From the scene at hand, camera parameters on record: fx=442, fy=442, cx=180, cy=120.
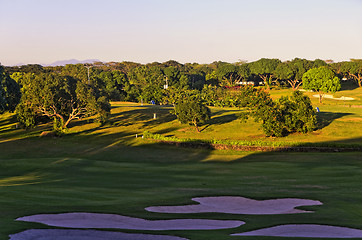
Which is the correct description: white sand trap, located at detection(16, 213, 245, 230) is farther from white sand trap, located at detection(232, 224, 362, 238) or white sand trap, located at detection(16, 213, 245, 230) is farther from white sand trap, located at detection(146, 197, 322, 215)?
white sand trap, located at detection(146, 197, 322, 215)

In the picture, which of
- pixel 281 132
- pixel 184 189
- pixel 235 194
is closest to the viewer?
pixel 235 194

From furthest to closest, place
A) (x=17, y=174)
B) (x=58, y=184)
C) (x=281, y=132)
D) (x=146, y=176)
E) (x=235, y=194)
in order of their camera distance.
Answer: (x=281, y=132)
(x=17, y=174)
(x=146, y=176)
(x=58, y=184)
(x=235, y=194)

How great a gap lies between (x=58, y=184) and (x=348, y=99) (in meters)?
126

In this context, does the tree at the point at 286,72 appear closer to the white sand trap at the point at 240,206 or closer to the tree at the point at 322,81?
the tree at the point at 322,81

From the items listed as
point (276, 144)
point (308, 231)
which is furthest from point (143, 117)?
point (308, 231)

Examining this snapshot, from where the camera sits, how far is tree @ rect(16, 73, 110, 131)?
72.2 metres

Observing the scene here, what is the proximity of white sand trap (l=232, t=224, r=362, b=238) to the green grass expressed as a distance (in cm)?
70

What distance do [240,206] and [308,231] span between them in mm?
6044

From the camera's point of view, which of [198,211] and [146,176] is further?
[146,176]

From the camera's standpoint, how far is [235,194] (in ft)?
75.4

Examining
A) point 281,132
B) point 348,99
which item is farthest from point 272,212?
point 348,99

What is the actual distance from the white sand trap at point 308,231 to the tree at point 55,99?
59741 millimetres

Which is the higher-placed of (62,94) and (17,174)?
(62,94)

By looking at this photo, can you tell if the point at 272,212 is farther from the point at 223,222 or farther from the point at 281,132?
the point at 281,132
